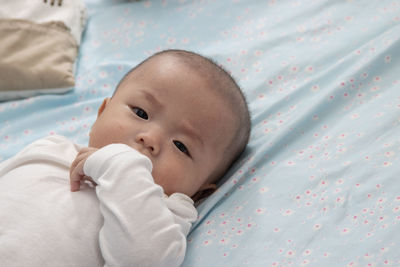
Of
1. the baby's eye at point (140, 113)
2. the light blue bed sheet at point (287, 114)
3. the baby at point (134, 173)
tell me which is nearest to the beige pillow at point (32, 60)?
the light blue bed sheet at point (287, 114)

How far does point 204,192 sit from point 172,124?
25 cm

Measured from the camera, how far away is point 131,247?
1022 millimetres

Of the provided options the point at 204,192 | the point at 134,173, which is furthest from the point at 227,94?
the point at 134,173

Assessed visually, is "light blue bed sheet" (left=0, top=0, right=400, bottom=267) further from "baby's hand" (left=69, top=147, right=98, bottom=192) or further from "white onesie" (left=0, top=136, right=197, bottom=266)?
"baby's hand" (left=69, top=147, right=98, bottom=192)

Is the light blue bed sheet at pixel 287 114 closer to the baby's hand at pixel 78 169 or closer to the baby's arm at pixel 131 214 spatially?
the baby's arm at pixel 131 214

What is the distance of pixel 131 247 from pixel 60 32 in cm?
112

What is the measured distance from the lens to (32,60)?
176 cm

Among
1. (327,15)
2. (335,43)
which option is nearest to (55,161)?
(335,43)

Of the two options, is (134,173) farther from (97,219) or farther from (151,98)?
(151,98)

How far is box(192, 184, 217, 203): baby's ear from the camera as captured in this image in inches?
54.5

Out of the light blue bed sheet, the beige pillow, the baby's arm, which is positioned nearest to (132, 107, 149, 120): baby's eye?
the baby's arm

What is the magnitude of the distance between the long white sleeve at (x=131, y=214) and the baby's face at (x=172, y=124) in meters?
0.10

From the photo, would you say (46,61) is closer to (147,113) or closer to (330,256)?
(147,113)

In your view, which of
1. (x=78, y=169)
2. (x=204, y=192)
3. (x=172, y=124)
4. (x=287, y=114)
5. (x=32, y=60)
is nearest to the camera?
(x=78, y=169)
